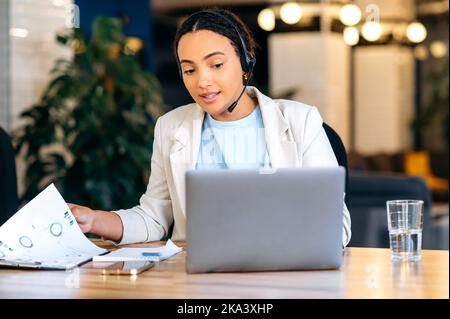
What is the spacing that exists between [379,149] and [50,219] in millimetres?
10777

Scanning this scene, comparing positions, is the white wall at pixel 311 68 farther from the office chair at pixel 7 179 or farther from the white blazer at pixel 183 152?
the white blazer at pixel 183 152

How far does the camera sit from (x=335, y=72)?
33.7 feet

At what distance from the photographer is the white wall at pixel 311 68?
9914 mm

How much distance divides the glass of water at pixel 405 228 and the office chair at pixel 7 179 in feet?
5.03

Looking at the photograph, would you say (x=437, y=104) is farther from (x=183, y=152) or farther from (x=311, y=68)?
(x=183, y=152)

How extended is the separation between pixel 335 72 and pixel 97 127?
19.3ft

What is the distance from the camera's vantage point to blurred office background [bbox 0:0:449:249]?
5.08 meters

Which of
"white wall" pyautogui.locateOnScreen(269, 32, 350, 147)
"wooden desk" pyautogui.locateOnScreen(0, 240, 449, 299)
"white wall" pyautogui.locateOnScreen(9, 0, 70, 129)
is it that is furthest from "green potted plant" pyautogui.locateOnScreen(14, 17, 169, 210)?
"white wall" pyautogui.locateOnScreen(269, 32, 350, 147)

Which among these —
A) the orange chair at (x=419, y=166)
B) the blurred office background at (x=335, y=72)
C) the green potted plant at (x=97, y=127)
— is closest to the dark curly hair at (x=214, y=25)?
the blurred office background at (x=335, y=72)

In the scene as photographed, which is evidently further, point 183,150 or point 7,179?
point 7,179

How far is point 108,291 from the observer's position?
157cm

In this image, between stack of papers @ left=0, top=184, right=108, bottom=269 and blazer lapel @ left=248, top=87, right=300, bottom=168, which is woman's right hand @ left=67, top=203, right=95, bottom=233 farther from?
blazer lapel @ left=248, top=87, right=300, bottom=168

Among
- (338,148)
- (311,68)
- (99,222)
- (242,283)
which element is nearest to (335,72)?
(311,68)

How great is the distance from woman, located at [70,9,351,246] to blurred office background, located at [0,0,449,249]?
80 centimetres
